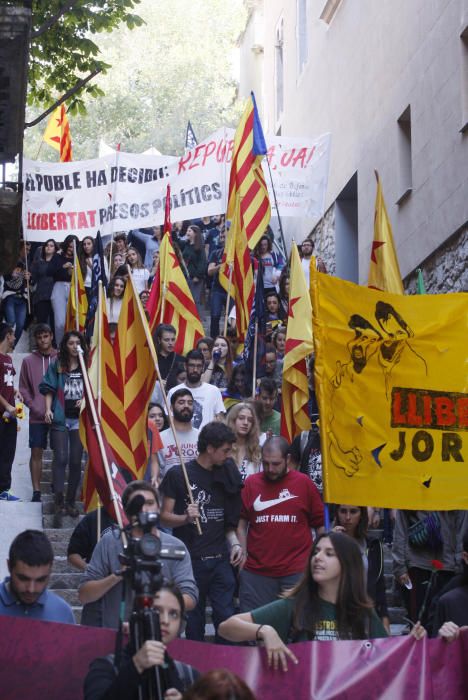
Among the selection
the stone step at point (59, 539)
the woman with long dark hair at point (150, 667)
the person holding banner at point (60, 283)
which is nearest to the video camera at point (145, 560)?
the woman with long dark hair at point (150, 667)

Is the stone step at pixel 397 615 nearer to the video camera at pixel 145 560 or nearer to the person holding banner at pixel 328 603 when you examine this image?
the person holding banner at pixel 328 603

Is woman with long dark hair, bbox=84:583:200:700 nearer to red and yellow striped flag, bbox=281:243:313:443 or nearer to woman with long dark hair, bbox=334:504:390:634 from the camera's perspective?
woman with long dark hair, bbox=334:504:390:634

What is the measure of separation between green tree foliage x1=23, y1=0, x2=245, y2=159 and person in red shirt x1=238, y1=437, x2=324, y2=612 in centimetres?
3998

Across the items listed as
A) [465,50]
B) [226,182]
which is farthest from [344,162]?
[465,50]

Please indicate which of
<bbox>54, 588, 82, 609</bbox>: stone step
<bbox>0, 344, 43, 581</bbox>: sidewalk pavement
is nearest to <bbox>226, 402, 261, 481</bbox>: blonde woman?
<bbox>54, 588, 82, 609</bbox>: stone step

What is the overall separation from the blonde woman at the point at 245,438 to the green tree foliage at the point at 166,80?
38.3 m

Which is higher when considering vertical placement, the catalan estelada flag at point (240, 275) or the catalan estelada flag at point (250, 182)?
the catalan estelada flag at point (250, 182)

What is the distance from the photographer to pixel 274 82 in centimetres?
3434

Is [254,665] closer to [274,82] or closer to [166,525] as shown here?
[166,525]

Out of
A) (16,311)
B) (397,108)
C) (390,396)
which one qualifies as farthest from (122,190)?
(390,396)

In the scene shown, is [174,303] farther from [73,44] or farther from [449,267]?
[449,267]

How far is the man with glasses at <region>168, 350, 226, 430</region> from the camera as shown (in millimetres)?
12242

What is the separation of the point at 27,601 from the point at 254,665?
114cm

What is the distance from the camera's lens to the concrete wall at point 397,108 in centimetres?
1625
